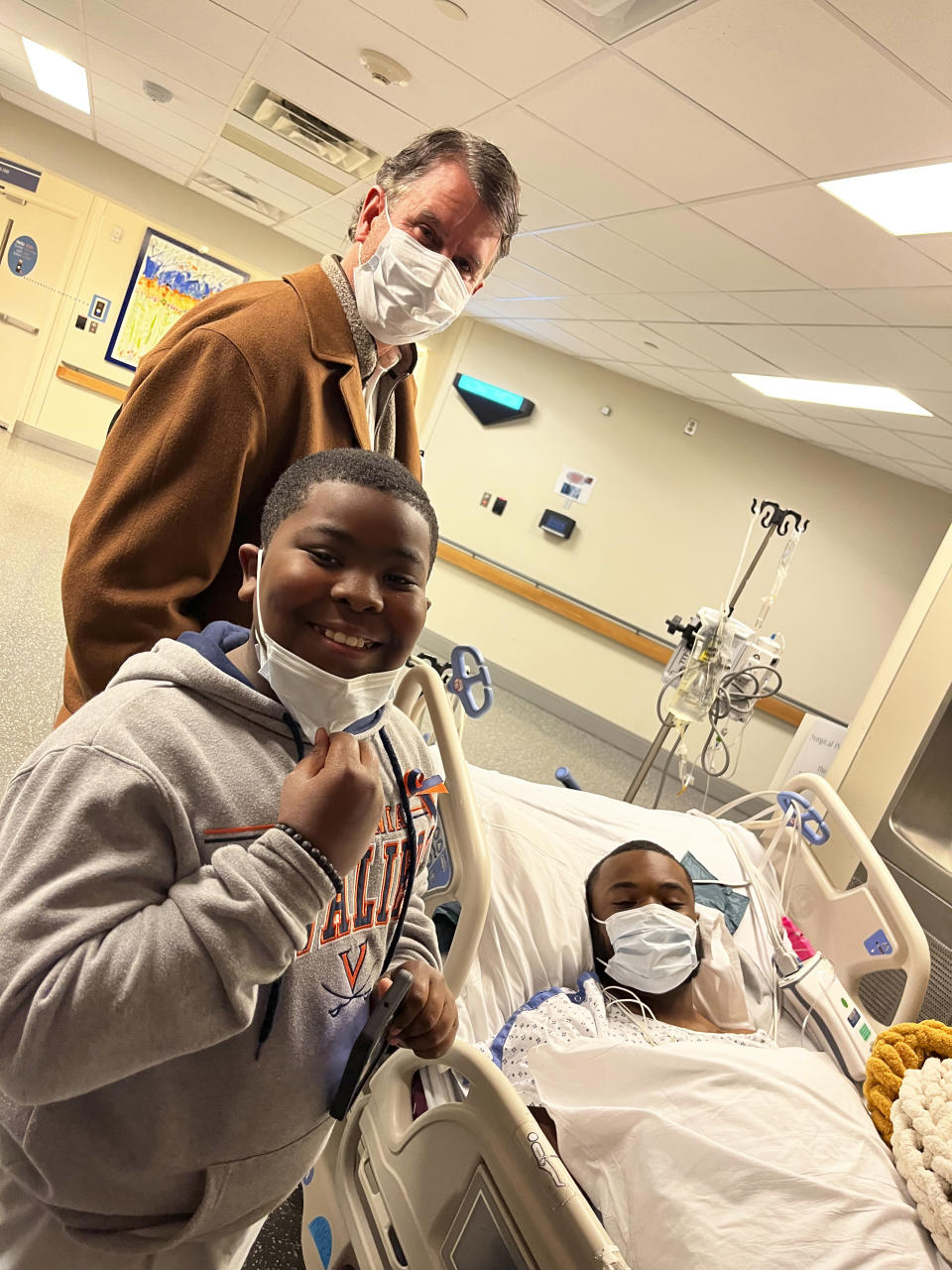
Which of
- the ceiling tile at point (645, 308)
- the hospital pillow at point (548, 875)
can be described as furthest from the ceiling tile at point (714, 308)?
the hospital pillow at point (548, 875)

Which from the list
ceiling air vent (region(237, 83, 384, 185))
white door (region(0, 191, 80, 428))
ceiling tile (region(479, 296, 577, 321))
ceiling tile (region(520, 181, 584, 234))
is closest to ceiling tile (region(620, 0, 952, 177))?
ceiling tile (region(520, 181, 584, 234))

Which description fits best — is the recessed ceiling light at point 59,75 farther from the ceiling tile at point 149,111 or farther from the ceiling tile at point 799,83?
the ceiling tile at point 799,83

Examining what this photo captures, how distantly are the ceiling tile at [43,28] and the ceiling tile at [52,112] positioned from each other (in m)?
1.86

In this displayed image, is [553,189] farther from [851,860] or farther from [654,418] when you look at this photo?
[654,418]

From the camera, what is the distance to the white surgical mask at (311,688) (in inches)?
34.3

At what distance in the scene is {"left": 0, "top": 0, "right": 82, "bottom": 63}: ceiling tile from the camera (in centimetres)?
488

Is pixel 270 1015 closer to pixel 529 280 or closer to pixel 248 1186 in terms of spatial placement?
pixel 248 1186

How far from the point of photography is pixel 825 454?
712cm

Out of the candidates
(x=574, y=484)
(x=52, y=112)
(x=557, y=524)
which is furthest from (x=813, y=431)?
(x=52, y=112)

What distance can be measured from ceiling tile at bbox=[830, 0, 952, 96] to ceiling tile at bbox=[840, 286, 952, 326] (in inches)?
52.8

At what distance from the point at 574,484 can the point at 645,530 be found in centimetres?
82

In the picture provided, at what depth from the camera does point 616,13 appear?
2.49 meters

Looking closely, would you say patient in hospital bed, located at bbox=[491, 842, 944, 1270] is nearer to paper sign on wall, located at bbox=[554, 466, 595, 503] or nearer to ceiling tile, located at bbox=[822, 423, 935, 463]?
ceiling tile, located at bbox=[822, 423, 935, 463]

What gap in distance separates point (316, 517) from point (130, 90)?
615 centimetres
